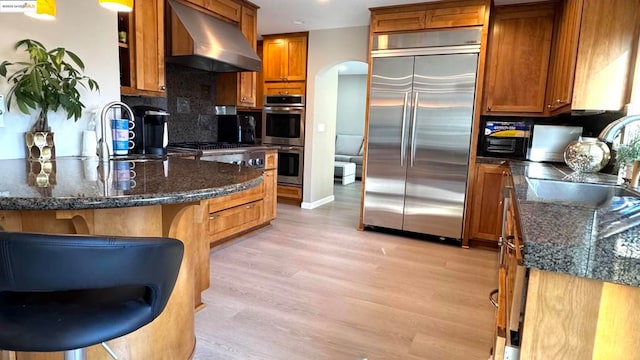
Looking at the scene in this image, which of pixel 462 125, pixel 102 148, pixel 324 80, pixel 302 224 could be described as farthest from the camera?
pixel 324 80

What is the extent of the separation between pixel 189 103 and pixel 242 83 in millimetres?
616

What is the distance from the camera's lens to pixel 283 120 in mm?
5340

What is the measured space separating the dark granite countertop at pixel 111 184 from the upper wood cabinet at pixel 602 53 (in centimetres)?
239

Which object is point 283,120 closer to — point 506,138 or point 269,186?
point 269,186

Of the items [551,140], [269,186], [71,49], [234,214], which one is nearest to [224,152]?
[234,214]

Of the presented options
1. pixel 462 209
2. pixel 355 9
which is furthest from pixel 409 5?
pixel 462 209

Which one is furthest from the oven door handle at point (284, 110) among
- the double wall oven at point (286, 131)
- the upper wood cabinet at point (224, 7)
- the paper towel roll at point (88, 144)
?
the paper towel roll at point (88, 144)

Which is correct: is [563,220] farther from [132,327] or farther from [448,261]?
[448,261]

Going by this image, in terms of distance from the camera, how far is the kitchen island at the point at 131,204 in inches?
44.9

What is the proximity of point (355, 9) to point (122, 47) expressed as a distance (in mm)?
2314

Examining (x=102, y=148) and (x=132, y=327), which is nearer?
(x=132, y=327)

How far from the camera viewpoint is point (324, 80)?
5.25 metres

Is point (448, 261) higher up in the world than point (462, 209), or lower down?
lower down

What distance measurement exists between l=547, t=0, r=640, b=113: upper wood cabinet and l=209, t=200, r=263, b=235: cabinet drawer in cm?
289
